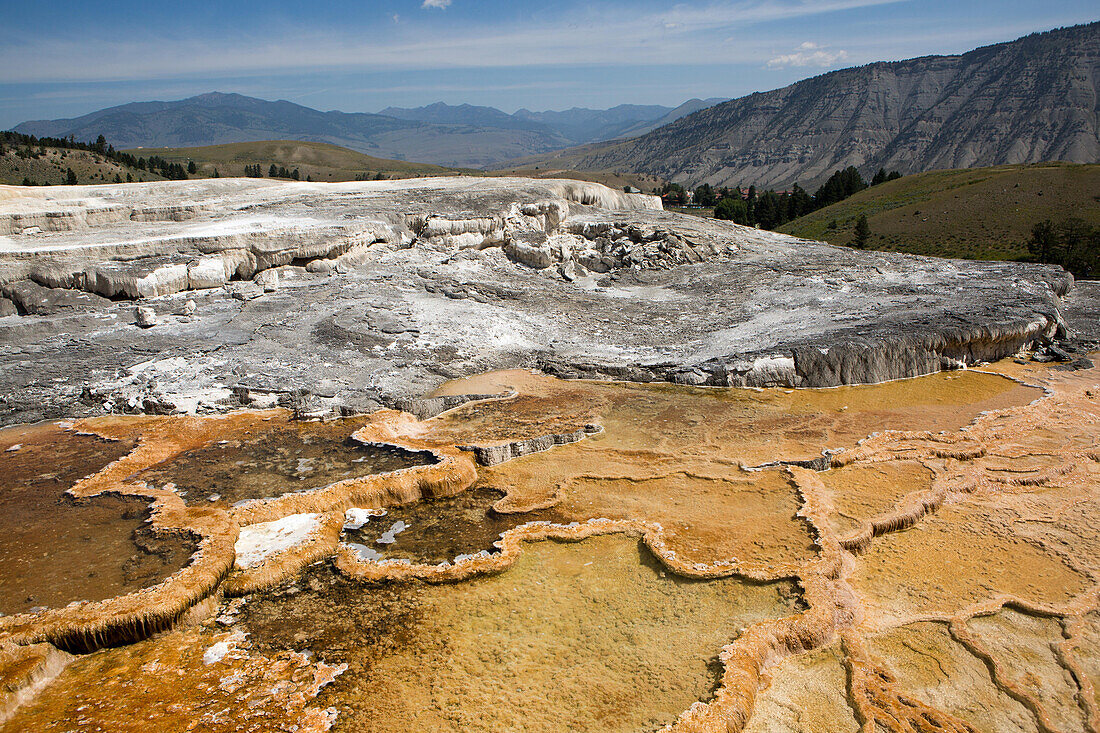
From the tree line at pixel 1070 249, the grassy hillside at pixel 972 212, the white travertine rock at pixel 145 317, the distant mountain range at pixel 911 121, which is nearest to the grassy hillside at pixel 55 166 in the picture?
the white travertine rock at pixel 145 317

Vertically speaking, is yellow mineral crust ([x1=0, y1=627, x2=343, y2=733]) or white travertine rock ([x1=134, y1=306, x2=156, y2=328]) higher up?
white travertine rock ([x1=134, y1=306, x2=156, y2=328])

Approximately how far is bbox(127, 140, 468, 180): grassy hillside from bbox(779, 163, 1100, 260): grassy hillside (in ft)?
217

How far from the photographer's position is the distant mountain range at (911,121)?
112562 millimetres

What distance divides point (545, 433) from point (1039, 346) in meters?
13.0

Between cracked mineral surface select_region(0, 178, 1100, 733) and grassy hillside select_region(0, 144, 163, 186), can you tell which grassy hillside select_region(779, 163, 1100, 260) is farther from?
grassy hillside select_region(0, 144, 163, 186)

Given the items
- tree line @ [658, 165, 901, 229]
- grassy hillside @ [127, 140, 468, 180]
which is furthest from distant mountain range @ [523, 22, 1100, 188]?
grassy hillside @ [127, 140, 468, 180]

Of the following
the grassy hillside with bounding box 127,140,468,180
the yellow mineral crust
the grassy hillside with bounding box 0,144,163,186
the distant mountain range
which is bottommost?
the yellow mineral crust

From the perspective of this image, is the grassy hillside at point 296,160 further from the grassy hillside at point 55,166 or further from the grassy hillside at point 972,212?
the grassy hillside at point 972,212

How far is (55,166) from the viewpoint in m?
60.1

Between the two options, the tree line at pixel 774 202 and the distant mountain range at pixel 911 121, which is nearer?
the tree line at pixel 774 202

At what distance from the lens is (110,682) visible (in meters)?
6.02

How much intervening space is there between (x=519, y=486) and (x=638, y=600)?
3084 millimetres

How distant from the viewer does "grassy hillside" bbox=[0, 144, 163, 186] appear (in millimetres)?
56969

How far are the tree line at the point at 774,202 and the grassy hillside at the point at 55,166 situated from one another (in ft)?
177
